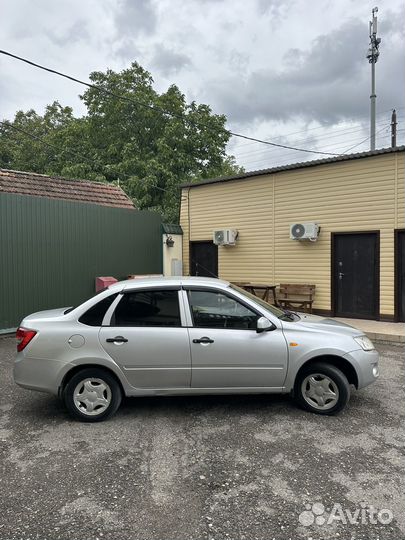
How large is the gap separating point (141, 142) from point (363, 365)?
20.4 metres

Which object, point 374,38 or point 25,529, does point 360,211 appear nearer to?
point 25,529

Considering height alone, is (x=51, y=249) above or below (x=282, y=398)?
above

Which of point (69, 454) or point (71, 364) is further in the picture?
point (71, 364)

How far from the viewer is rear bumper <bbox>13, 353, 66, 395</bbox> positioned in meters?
3.99

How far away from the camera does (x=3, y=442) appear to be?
12.1 feet

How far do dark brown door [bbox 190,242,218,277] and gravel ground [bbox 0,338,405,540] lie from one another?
25.2ft

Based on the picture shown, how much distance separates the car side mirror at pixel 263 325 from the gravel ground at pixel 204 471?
93 centimetres

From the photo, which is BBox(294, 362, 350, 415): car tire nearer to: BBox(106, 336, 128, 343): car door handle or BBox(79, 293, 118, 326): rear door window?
BBox(106, 336, 128, 343): car door handle

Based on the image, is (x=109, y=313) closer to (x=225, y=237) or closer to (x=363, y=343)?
(x=363, y=343)

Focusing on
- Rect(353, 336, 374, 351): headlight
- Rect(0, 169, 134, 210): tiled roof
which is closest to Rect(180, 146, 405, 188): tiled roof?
Rect(0, 169, 134, 210): tiled roof

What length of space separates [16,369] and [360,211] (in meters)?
7.88

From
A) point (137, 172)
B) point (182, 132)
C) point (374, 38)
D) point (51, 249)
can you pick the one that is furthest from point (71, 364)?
point (374, 38)

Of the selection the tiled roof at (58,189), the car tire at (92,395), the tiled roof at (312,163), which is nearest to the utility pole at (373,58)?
the tiled roof at (312,163)

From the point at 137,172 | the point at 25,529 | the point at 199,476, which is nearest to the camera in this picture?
the point at 25,529
